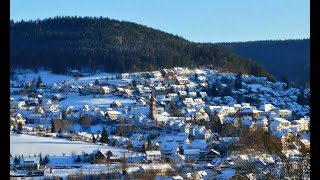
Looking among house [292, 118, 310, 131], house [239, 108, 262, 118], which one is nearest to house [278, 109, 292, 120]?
house [239, 108, 262, 118]

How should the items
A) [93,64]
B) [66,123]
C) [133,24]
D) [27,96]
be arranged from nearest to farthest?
[66,123]
[27,96]
[93,64]
[133,24]

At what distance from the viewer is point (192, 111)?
21.8 meters

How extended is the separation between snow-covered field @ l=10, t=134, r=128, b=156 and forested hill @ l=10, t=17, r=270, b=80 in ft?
52.3

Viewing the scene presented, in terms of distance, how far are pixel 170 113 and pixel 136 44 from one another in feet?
40.4

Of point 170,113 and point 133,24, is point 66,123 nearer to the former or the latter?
point 170,113

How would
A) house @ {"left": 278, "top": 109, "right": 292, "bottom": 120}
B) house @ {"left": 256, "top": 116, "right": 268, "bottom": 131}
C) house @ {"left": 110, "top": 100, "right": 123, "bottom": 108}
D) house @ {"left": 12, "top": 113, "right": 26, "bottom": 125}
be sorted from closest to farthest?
house @ {"left": 256, "top": 116, "right": 268, "bottom": 131} → house @ {"left": 12, "top": 113, "right": 26, "bottom": 125} → house @ {"left": 278, "top": 109, "right": 292, "bottom": 120} → house @ {"left": 110, "top": 100, "right": 123, "bottom": 108}

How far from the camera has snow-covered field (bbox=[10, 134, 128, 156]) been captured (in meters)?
13.6

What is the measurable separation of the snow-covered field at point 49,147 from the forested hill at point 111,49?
15944mm

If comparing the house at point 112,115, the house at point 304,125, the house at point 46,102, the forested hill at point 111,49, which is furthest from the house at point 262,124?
the forested hill at point 111,49

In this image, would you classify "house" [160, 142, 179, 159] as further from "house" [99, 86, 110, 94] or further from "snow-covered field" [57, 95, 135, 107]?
"house" [99, 86, 110, 94]

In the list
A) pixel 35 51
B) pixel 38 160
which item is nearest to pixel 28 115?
pixel 38 160

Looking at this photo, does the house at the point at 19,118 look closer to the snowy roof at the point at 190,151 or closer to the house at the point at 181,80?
the snowy roof at the point at 190,151

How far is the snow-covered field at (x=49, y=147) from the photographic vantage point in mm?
13555

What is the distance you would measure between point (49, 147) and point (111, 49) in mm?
18717
